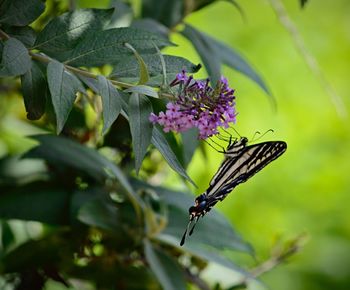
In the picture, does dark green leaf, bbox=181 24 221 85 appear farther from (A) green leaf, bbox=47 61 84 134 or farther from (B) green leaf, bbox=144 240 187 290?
(A) green leaf, bbox=47 61 84 134

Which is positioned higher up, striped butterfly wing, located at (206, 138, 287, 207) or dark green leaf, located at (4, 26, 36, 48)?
dark green leaf, located at (4, 26, 36, 48)

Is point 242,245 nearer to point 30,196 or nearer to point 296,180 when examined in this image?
point 30,196

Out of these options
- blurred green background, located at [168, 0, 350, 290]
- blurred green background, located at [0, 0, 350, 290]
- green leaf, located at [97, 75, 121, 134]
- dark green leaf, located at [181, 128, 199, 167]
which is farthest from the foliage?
blurred green background, located at [168, 0, 350, 290]

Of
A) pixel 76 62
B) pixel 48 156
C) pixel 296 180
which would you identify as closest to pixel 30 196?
pixel 48 156

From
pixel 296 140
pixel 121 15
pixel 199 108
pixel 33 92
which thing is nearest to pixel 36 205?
pixel 121 15

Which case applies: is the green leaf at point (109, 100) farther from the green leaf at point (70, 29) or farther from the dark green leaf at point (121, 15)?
the dark green leaf at point (121, 15)

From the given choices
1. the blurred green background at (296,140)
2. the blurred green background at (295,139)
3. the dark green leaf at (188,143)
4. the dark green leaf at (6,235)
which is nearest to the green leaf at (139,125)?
the dark green leaf at (188,143)
